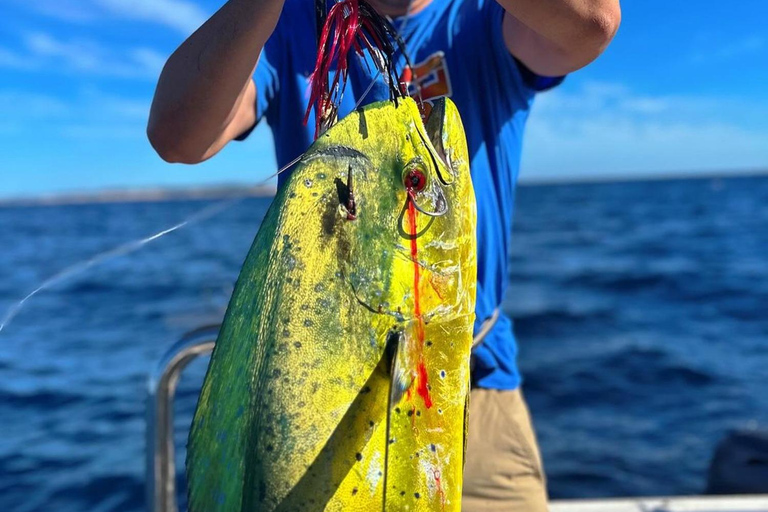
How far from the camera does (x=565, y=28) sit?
60.1 inches

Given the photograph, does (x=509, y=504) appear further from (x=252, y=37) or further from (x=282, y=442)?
(x=252, y=37)

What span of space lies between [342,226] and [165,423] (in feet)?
4.97

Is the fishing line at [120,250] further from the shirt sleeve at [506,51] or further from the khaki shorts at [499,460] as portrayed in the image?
the khaki shorts at [499,460]

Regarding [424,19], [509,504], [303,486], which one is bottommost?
[509,504]

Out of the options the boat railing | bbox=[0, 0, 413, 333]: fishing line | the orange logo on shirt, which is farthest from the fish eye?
the boat railing

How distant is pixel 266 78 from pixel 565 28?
0.90 metres

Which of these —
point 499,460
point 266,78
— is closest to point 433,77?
point 266,78

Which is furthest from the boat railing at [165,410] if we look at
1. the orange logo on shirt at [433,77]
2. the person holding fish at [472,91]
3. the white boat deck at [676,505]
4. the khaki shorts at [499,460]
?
the white boat deck at [676,505]

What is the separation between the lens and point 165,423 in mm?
2352

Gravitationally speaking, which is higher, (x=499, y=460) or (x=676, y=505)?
(x=499, y=460)

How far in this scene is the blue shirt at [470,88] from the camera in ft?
6.41

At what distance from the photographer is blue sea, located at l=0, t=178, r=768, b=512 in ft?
23.3

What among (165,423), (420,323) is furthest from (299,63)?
(165,423)

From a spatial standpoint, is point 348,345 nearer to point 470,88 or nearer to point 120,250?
point 120,250
